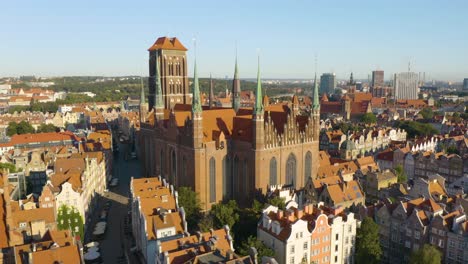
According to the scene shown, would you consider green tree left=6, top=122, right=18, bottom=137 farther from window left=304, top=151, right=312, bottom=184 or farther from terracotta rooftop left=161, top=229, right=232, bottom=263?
terracotta rooftop left=161, top=229, right=232, bottom=263

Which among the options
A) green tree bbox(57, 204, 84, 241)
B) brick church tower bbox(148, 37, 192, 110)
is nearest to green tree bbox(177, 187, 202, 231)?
green tree bbox(57, 204, 84, 241)

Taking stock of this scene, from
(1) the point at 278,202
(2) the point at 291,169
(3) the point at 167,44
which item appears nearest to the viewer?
(1) the point at 278,202

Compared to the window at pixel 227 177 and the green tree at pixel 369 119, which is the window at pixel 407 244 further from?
the green tree at pixel 369 119

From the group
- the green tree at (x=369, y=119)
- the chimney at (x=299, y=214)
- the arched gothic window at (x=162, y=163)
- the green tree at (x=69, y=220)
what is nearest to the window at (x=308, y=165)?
the chimney at (x=299, y=214)

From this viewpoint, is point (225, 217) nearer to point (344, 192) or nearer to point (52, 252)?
point (344, 192)

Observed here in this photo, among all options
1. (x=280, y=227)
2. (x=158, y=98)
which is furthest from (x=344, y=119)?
(x=280, y=227)

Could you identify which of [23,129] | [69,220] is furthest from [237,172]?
[23,129]
